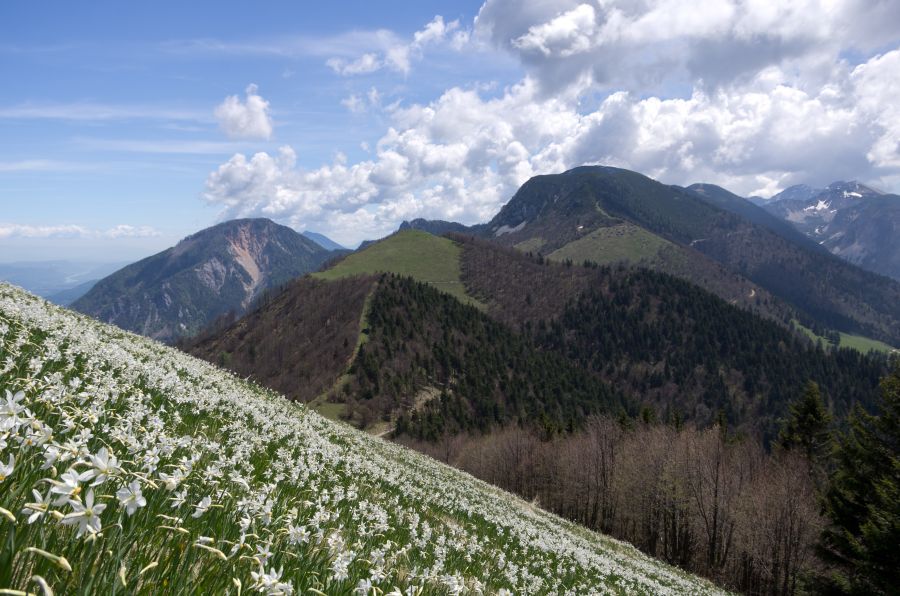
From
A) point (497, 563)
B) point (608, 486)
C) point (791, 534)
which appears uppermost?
point (497, 563)

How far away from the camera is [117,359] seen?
429 inches

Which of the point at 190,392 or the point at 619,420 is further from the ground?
the point at 190,392

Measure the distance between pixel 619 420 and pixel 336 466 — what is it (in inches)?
4120

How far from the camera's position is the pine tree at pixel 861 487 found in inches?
1083

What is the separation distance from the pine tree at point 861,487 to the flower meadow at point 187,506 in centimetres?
1777

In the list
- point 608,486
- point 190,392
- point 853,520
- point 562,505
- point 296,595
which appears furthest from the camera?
point 562,505

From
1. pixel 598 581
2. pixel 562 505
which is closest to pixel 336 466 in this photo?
pixel 598 581

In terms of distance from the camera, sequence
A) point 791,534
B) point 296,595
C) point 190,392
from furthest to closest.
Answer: point 791,534, point 190,392, point 296,595

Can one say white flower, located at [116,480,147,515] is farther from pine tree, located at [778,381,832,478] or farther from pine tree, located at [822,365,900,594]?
pine tree, located at [778,381,832,478]

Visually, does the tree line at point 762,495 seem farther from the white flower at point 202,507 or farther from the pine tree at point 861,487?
the white flower at point 202,507

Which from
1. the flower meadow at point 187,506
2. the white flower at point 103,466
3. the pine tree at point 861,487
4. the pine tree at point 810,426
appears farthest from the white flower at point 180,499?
the pine tree at point 810,426

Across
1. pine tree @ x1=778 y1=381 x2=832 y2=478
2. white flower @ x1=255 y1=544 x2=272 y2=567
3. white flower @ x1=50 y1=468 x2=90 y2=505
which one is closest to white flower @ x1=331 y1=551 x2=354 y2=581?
white flower @ x1=255 y1=544 x2=272 y2=567

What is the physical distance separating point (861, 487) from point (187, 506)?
43.3m

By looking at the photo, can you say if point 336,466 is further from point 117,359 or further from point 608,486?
point 608,486
